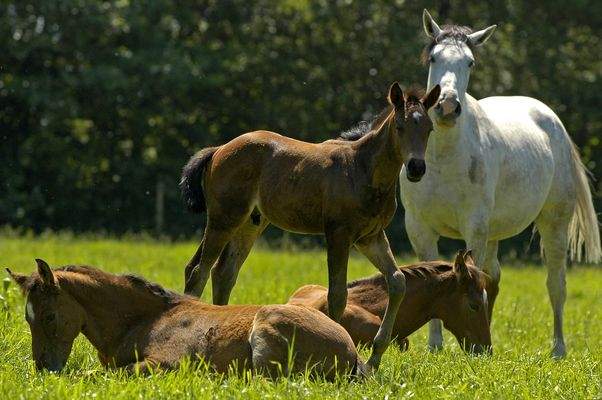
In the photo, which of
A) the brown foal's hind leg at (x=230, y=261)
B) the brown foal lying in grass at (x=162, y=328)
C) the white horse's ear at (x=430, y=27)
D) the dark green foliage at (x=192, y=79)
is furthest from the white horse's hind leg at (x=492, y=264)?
the dark green foliage at (x=192, y=79)

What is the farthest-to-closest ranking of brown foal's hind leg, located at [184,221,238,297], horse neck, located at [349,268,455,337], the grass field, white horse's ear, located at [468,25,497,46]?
white horse's ear, located at [468,25,497,46], horse neck, located at [349,268,455,337], brown foal's hind leg, located at [184,221,238,297], the grass field

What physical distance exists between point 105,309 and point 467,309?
2.84 m

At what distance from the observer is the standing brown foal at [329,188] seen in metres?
7.31

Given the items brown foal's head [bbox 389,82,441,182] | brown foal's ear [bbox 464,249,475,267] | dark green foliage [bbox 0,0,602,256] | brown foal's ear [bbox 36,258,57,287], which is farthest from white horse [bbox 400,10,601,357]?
dark green foliage [bbox 0,0,602,256]

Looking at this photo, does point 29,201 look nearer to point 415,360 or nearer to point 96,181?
point 96,181

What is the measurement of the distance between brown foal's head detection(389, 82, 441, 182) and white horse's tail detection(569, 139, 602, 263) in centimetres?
443

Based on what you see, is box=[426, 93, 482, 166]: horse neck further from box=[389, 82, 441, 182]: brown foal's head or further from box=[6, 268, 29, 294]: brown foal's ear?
box=[6, 268, 29, 294]: brown foal's ear

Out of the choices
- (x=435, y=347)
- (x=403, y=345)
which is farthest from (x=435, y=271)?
(x=435, y=347)

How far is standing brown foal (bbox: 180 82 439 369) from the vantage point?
288 inches

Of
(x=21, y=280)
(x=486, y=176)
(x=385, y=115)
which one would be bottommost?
(x=21, y=280)

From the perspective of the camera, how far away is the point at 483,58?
26.7m

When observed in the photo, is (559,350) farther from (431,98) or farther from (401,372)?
(431,98)

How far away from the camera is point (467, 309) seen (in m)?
8.70

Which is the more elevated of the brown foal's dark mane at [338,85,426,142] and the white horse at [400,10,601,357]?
the brown foal's dark mane at [338,85,426,142]
